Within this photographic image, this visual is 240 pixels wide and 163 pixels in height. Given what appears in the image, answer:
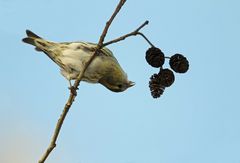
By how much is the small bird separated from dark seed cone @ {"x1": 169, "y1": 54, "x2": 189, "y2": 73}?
101 centimetres

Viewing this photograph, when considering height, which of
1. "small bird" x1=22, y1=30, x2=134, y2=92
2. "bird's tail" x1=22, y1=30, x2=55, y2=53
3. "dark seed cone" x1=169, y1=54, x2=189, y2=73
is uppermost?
"bird's tail" x1=22, y1=30, x2=55, y2=53

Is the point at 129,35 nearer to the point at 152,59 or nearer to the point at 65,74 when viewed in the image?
the point at 152,59

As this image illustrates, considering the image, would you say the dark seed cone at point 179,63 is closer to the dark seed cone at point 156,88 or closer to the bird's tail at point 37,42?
the dark seed cone at point 156,88

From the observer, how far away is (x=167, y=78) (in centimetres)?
249

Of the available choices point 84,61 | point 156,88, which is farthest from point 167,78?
point 84,61

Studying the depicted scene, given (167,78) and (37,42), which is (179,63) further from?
(37,42)

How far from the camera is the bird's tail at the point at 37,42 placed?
3600 millimetres

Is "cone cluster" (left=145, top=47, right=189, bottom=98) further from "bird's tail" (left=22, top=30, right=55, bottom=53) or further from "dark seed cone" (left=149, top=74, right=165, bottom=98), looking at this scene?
"bird's tail" (left=22, top=30, right=55, bottom=53)

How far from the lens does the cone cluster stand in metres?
2.49

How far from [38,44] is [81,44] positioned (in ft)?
1.16

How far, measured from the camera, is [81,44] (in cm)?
351

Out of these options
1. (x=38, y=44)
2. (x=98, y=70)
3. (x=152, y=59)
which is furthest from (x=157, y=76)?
(x=38, y=44)

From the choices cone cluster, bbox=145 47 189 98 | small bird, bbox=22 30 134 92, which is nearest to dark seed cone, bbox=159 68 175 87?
cone cluster, bbox=145 47 189 98

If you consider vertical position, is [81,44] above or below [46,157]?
above
